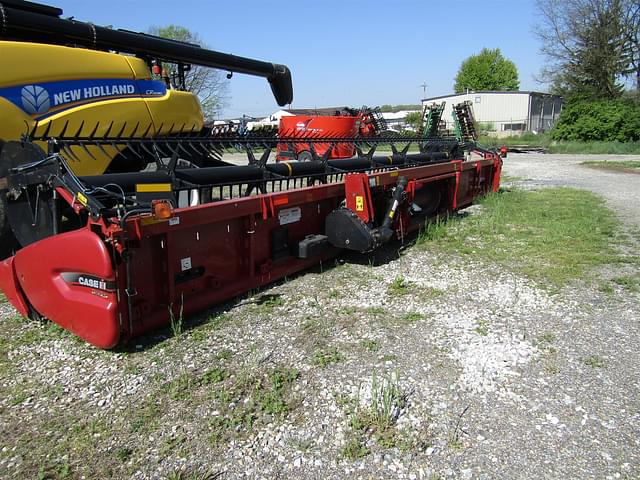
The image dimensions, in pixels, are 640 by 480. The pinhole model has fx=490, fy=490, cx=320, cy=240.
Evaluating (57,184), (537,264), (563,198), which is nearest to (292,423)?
(57,184)

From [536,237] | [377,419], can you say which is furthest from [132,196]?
[536,237]

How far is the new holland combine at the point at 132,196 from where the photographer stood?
2980mm

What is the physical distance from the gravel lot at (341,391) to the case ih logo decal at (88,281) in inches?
17.4

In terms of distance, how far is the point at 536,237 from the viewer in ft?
19.9

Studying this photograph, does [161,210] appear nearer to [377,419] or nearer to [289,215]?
[289,215]

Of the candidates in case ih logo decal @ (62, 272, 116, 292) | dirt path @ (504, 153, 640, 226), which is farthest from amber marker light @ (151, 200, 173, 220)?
dirt path @ (504, 153, 640, 226)

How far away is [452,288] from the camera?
4293mm

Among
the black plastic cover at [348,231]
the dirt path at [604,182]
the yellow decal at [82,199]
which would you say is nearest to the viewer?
the yellow decal at [82,199]

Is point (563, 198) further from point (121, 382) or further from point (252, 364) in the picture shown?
point (121, 382)

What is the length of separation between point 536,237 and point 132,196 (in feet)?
15.6

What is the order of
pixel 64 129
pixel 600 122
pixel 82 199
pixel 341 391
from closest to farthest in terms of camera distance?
pixel 341 391 < pixel 82 199 < pixel 64 129 < pixel 600 122

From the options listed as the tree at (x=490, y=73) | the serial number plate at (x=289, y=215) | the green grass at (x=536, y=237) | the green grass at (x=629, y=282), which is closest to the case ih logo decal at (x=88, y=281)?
the serial number plate at (x=289, y=215)

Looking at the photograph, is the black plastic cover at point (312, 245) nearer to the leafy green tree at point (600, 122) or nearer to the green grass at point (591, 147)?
the green grass at point (591, 147)

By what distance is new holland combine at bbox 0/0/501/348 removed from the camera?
2980mm
